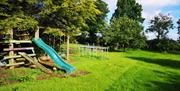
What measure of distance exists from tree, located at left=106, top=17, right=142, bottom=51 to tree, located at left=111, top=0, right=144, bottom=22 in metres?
20.4

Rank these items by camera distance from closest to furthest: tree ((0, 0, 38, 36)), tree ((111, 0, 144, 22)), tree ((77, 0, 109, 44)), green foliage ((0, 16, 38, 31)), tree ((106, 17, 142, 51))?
1. green foliage ((0, 16, 38, 31))
2. tree ((0, 0, 38, 36))
3. tree ((106, 17, 142, 51))
4. tree ((77, 0, 109, 44))
5. tree ((111, 0, 144, 22))

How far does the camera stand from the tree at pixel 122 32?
180 feet

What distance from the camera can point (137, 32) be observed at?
5791cm

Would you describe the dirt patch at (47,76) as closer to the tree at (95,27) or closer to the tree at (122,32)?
the tree at (122,32)

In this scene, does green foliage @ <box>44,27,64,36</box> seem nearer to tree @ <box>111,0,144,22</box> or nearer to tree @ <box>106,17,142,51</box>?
tree @ <box>106,17,142,51</box>

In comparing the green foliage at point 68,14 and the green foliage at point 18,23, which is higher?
the green foliage at point 68,14

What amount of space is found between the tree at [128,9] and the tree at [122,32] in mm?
20403

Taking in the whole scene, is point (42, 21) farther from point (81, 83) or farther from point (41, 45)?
point (81, 83)

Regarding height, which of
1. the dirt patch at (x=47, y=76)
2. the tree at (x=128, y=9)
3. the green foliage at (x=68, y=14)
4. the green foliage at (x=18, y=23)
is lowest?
the dirt patch at (x=47, y=76)

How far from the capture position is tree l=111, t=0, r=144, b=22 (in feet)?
259

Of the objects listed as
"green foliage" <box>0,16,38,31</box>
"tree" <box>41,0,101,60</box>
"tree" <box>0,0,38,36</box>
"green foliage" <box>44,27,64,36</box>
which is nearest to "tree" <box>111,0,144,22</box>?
"tree" <box>41,0,101,60</box>

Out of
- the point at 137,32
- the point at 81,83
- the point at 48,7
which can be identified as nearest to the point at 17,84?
the point at 81,83

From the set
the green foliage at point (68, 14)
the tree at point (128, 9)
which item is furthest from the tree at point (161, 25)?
the green foliage at point (68, 14)

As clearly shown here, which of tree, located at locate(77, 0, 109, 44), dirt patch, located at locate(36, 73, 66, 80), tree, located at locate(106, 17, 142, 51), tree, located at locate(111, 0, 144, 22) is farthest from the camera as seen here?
tree, located at locate(111, 0, 144, 22)
